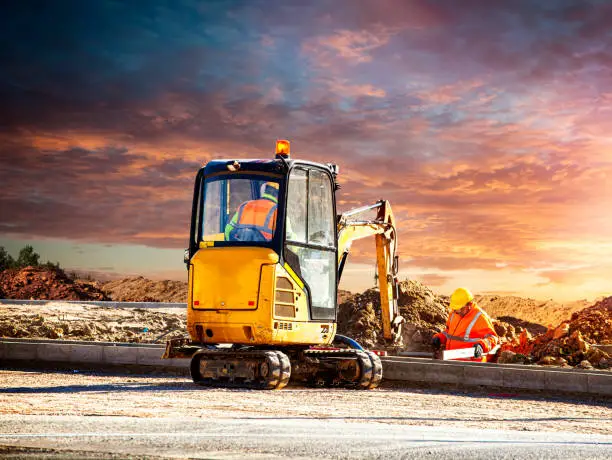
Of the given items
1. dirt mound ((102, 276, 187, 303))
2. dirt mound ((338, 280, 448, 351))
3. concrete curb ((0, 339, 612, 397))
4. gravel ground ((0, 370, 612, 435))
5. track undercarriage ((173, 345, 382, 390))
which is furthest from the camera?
dirt mound ((102, 276, 187, 303))

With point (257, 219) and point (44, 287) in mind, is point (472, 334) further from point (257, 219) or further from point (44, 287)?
point (44, 287)

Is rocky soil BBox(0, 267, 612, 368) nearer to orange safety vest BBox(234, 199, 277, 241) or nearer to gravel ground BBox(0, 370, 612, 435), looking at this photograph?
gravel ground BBox(0, 370, 612, 435)

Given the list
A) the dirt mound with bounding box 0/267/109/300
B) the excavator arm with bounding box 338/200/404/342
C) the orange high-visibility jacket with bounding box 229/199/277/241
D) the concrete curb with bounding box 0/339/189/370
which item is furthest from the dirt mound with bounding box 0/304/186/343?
the orange high-visibility jacket with bounding box 229/199/277/241

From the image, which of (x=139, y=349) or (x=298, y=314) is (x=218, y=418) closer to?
(x=298, y=314)

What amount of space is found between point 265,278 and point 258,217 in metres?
1.07

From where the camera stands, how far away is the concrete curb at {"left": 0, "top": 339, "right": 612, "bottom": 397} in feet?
45.9

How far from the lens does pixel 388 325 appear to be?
60.4ft

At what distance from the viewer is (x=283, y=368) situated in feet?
44.3

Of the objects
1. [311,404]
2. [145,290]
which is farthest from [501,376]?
[145,290]

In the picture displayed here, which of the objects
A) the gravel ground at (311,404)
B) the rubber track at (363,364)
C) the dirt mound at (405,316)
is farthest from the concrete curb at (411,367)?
the dirt mound at (405,316)

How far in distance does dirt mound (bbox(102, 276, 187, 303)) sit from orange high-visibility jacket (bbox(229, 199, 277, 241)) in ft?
149

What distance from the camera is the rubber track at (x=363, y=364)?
14.4 meters

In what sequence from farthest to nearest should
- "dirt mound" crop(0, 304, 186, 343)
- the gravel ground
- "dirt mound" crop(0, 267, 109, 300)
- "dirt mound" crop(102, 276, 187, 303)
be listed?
"dirt mound" crop(102, 276, 187, 303)
"dirt mound" crop(0, 267, 109, 300)
"dirt mound" crop(0, 304, 186, 343)
the gravel ground

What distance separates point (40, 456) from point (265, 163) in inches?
292
